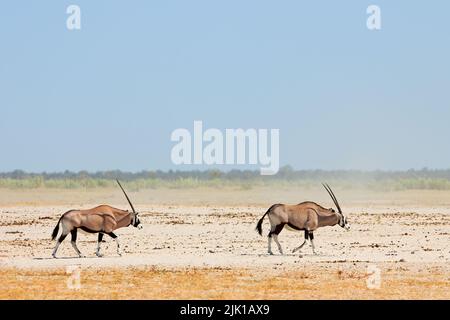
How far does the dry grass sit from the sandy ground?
0.6 inches

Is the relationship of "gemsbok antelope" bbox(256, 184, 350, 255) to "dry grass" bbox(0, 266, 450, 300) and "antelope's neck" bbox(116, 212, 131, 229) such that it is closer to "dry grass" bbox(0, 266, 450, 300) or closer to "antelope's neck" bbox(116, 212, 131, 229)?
"dry grass" bbox(0, 266, 450, 300)

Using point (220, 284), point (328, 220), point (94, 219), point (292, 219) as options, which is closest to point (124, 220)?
point (94, 219)

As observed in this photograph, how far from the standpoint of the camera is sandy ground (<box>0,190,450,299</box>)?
14.4m

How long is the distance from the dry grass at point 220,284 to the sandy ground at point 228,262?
0.01 metres

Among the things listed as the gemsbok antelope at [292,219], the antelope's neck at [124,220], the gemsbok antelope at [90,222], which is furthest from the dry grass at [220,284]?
the antelope's neck at [124,220]

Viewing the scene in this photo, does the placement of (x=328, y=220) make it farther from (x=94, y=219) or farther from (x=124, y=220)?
(x=94, y=219)

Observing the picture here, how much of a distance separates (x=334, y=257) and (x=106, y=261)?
4104mm

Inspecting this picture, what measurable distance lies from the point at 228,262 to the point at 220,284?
123 inches

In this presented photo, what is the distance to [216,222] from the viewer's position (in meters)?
30.0

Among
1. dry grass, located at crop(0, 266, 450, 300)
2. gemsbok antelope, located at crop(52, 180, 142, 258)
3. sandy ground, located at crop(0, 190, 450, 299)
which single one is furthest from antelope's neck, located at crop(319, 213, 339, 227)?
gemsbok antelope, located at crop(52, 180, 142, 258)

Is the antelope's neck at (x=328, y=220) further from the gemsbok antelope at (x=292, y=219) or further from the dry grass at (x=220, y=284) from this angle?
the dry grass at (x=220, y=284)

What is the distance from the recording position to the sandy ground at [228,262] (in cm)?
1440

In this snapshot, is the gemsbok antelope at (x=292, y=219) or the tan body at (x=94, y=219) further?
the gemsbok antelope at (x=292, y=219)
